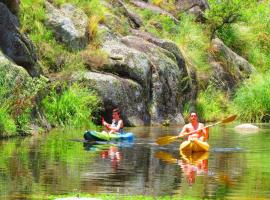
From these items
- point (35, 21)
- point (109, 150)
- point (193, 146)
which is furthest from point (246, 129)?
point (109, 150)

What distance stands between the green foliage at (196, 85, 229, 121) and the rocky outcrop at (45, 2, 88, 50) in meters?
8.62

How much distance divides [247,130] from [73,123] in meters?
7.79

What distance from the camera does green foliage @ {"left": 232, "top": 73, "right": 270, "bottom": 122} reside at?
136 feet

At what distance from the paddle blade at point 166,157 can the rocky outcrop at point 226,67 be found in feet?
84.4

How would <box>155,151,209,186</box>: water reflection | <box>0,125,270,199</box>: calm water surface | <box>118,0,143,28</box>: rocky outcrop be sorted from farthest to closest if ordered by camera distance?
<box>118,0,143,28</box>: rocky outcrop < <box>155,151,209,186</box>: water reflection < <box>0,125,270,199</box>: calm water surface

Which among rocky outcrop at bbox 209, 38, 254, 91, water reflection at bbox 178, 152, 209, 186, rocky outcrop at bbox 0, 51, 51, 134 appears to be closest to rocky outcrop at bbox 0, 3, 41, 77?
rocky outcrop at bbox 0, 51, 51, 134

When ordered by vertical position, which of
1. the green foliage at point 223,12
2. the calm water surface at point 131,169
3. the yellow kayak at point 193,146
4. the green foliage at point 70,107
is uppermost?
the green foliage at point 223,12

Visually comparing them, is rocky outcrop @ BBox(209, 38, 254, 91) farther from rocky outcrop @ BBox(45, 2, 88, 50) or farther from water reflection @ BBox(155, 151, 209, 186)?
water reflection @ BBox(155, 151, 209, 186)

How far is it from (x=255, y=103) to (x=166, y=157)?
2223 centimetres

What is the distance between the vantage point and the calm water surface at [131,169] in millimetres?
12883

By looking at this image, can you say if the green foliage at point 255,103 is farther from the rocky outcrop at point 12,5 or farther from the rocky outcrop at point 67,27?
the rocky outcrop at point 12,5

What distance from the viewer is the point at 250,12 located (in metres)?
61.9

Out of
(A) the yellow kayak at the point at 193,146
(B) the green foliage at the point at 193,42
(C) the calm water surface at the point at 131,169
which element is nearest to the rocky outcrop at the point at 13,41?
(C) the calm water surface at the point at 131,169

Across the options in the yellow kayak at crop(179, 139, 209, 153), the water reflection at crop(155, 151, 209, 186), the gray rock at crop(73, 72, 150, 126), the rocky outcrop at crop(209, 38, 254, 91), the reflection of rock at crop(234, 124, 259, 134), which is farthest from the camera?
the rocky outcrop at crop(209, 38, 254, 91)
